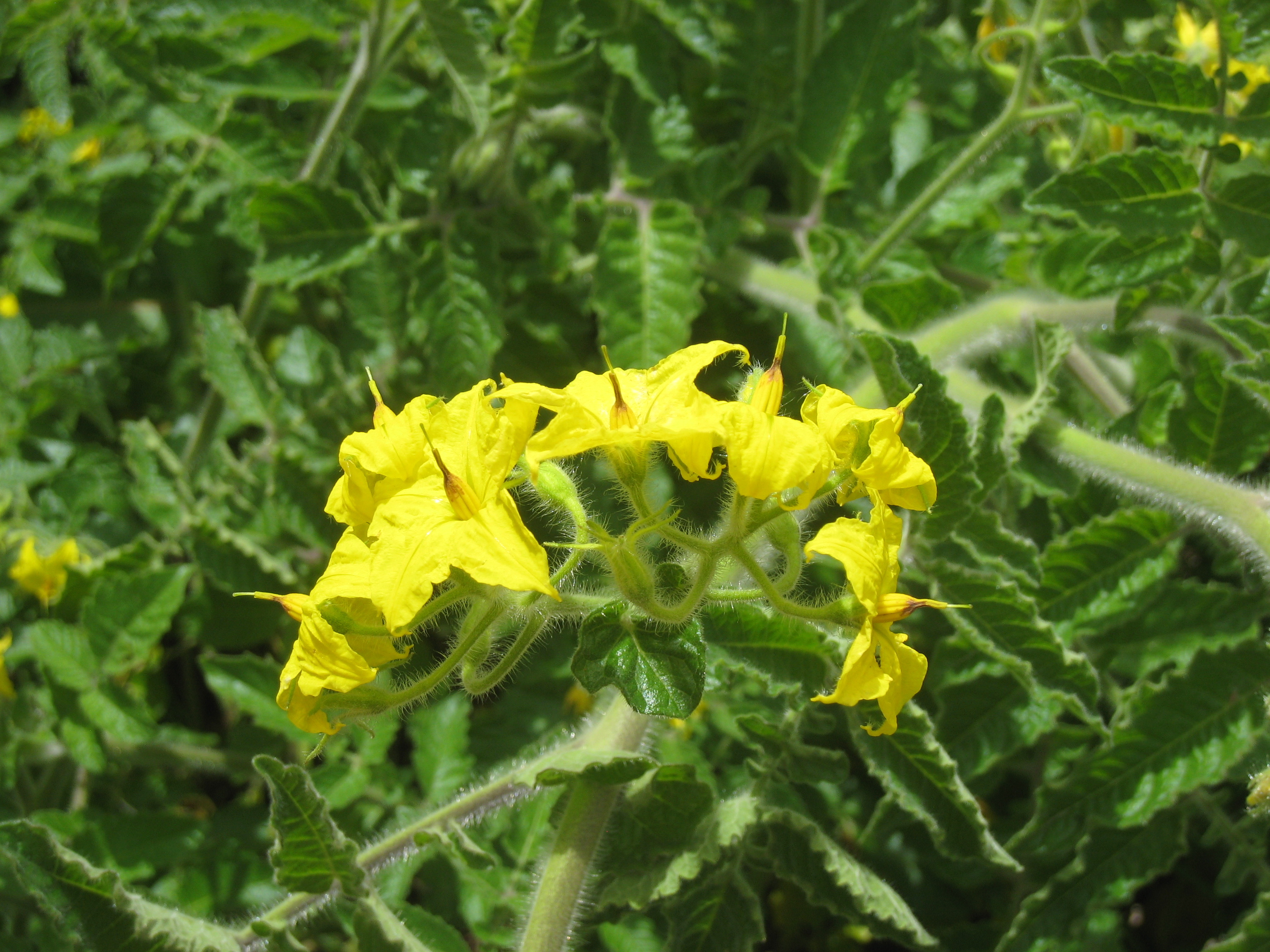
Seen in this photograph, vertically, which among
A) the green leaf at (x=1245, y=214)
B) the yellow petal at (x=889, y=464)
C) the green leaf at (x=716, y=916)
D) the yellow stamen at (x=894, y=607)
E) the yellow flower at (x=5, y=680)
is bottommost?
the green leaf at (x=716, y=916)

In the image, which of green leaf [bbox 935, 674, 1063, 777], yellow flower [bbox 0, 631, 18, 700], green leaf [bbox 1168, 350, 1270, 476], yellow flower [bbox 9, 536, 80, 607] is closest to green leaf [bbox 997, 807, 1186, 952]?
green leaf [bbox 935, 674, 1063, 777]

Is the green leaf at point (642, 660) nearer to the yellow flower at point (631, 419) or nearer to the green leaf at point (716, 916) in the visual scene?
the yellow flower at point (631, 419)

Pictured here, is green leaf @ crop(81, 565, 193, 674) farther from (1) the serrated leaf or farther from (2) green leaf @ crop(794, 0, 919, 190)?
(2) green leaf @ crop(794, 0, 919, 190)

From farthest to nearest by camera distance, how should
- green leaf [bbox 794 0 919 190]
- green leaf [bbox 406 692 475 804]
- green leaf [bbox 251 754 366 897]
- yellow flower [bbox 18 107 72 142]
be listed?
yellow flower [bbox 18 107 72 142] < green leaf [bbox 794 0 919 190] < green leaf [bbox 406 692 475 804] < green leaf [bbox 251 754 366 897]

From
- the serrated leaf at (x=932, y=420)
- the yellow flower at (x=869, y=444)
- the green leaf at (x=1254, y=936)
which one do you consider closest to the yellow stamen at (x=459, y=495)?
the yellow flower at (x=869, y=444)

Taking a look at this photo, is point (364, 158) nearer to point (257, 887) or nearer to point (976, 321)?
point (976, 321)

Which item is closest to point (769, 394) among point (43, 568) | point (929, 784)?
point (929, 784)
